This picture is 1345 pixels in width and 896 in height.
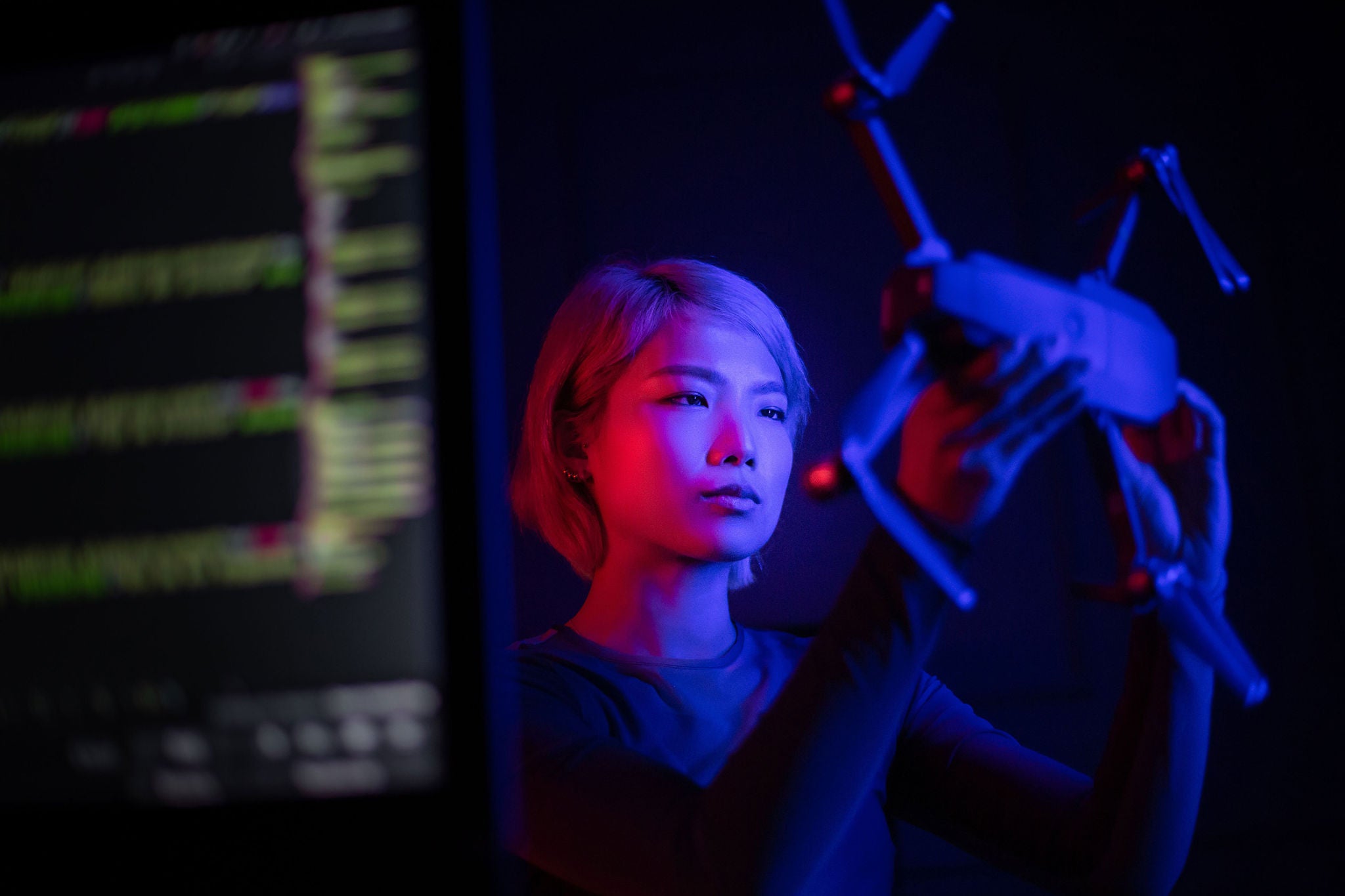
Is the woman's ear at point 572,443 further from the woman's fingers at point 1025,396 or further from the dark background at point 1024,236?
the woman's fingers at point 1025,396

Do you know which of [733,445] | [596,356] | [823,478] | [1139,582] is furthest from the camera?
[596,356]

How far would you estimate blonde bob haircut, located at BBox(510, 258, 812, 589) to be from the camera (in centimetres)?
84

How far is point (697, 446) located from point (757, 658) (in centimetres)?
21

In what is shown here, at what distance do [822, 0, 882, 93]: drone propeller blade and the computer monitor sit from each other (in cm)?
17

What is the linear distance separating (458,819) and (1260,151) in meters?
1.31

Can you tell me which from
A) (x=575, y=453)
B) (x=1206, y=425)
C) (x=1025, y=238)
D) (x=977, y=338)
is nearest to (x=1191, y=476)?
(x=1206, y=425)

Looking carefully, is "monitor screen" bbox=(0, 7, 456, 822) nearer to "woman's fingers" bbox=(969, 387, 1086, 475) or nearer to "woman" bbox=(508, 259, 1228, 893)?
"woman" bbox=(508, 259, 1228, 893)

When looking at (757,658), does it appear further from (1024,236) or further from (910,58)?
(1024,236)

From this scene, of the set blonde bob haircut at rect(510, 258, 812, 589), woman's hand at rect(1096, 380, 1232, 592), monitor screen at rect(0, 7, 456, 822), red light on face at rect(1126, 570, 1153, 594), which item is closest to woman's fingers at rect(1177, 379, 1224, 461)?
woman's hand at rect(1096, 380, 1232, 592)

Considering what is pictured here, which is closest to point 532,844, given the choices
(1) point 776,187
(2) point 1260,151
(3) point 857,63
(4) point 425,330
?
(4) point 425,330

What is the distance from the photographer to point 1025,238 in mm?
1211

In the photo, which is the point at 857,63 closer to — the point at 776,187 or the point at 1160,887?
the point at 1160,887

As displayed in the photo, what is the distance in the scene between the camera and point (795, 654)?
0.87 meters

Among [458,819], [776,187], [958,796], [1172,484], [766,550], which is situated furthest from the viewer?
[776,187]
